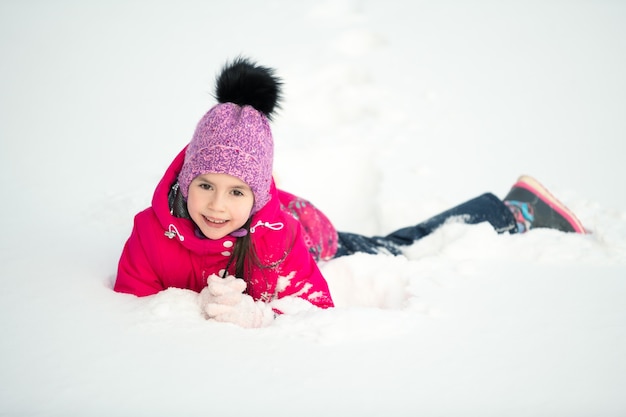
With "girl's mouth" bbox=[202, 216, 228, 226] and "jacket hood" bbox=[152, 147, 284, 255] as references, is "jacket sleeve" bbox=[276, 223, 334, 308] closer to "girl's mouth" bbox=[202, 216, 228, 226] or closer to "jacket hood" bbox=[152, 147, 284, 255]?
"jacket hood" bbox=[152, 147, 284, 255]

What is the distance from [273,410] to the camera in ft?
2.80

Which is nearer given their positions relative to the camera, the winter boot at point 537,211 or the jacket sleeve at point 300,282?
the jacket sleeve at point 300,282


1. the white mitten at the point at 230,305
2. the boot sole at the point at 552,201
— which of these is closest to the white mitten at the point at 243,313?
the white mitten at the point at 230,305

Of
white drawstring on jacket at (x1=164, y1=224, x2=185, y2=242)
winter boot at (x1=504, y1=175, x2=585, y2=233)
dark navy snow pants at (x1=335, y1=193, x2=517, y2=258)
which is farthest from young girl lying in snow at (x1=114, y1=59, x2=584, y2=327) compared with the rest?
winter boot at (x1=504, y1=175, x2=585, y2=233)

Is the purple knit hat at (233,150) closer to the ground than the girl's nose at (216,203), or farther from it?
farther from it

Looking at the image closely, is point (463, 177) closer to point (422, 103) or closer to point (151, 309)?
point (422, 103)

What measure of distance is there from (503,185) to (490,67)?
1330mm

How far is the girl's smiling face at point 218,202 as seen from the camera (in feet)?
4.13

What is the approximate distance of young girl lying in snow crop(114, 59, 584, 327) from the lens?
125cm

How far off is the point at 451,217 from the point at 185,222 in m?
1.08

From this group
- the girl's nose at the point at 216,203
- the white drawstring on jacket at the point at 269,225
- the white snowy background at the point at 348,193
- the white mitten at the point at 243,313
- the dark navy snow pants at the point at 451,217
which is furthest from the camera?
the dark navy snow pants at the point at 451,217

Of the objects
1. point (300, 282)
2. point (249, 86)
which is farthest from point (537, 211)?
point (249, 86)

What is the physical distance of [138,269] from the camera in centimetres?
130

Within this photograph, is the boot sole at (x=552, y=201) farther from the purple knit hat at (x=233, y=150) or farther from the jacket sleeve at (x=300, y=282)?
the purple knit hat at (x=233, y=150)
